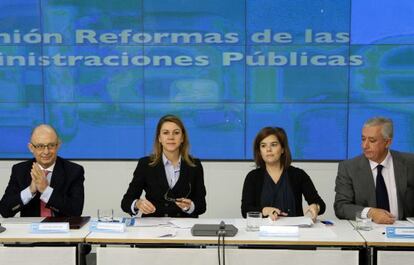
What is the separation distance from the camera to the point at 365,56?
5.28m

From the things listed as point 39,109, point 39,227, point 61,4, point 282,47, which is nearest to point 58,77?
point 39,109

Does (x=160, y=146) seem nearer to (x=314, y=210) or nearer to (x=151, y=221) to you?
(x=151, y=221)

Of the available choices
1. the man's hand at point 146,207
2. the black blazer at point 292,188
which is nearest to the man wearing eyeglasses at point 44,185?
the man's hand at point 146,207

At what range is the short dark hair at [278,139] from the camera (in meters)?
3.47

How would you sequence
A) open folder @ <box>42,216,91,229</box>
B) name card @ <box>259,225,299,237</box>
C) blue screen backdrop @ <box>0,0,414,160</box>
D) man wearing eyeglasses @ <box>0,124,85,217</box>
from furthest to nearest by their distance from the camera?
blue screen backdrop @ <box>0,0,414,160</box>
man wearing eyeglasses @ <box>0,124,85,217</box>
open folder @ <box>42,216,91,229</box>
name card @ <box>259,225,299,237</box>

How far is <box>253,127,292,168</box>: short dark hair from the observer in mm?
3473

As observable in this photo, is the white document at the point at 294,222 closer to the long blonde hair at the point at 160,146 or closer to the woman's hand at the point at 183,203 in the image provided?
the woman's hand at the point at 183,203

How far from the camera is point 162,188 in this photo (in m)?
3.56

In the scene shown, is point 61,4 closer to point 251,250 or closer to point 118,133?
point 118,133

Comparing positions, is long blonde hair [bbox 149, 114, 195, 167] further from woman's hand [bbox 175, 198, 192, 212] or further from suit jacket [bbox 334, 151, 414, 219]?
suit jacket [bbox 334, 151, 414, 219]

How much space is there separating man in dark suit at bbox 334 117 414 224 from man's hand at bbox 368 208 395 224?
257 mm

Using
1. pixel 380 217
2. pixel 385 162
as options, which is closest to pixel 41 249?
pixel 380 217

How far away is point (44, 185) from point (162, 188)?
30.0 inches

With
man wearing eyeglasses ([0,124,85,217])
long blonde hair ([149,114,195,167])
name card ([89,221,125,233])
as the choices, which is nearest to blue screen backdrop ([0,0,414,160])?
long blonde hair ([149,114,195,167])
